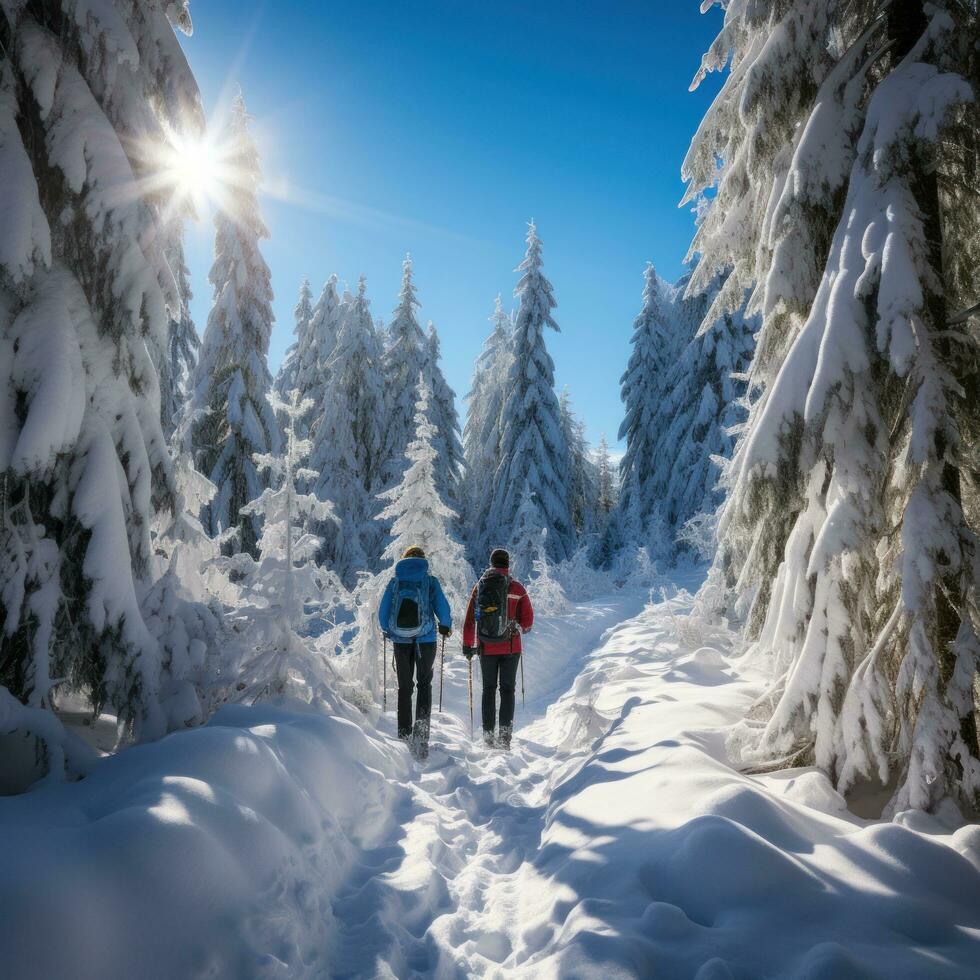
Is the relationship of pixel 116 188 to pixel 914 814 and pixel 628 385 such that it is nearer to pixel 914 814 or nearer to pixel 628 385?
pixel 914 814

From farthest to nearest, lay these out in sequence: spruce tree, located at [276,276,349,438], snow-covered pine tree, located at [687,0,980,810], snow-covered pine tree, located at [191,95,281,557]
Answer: spruce tree, located at [276,276,349,438] → snow-covered pine tree, located at [191,95,281,557] → snow-covered pine tree, located at [687,0,980,810]

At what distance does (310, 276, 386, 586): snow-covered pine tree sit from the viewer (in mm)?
23578

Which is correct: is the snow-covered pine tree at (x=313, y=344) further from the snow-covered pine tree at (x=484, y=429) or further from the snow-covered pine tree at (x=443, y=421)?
the snow-covered pine tree at (x=484, y=429)

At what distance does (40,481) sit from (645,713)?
5687 millimetres

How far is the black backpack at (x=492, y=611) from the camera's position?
21.4 ft

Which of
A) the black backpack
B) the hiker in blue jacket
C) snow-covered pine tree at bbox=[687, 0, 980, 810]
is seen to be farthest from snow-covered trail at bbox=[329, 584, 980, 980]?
the black backpack

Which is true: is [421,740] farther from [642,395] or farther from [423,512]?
[642,395]

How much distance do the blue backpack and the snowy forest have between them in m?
0.90

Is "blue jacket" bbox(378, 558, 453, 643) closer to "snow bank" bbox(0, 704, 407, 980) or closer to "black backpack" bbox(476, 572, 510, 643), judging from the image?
"black backpack" bbox(476, 572, 510, 643)

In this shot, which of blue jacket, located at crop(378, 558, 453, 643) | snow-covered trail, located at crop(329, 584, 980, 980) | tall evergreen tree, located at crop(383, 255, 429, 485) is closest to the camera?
snow-covered trail, located at crop(329, 584, 980, 980)

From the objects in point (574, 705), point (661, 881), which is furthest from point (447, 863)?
point (574, 705)

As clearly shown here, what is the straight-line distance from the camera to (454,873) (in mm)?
3676

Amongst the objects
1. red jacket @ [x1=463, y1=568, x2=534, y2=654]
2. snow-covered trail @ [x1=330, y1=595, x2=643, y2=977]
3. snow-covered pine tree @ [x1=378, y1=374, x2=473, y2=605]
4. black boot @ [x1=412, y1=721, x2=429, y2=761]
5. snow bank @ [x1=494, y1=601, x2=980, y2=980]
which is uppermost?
snow-covered pine tree @ [x1=378, y1=374, x2=473, y2=605]

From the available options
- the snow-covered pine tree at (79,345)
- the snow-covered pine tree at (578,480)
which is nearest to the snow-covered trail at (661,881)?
the snow-covered pine tree at (79,345)
